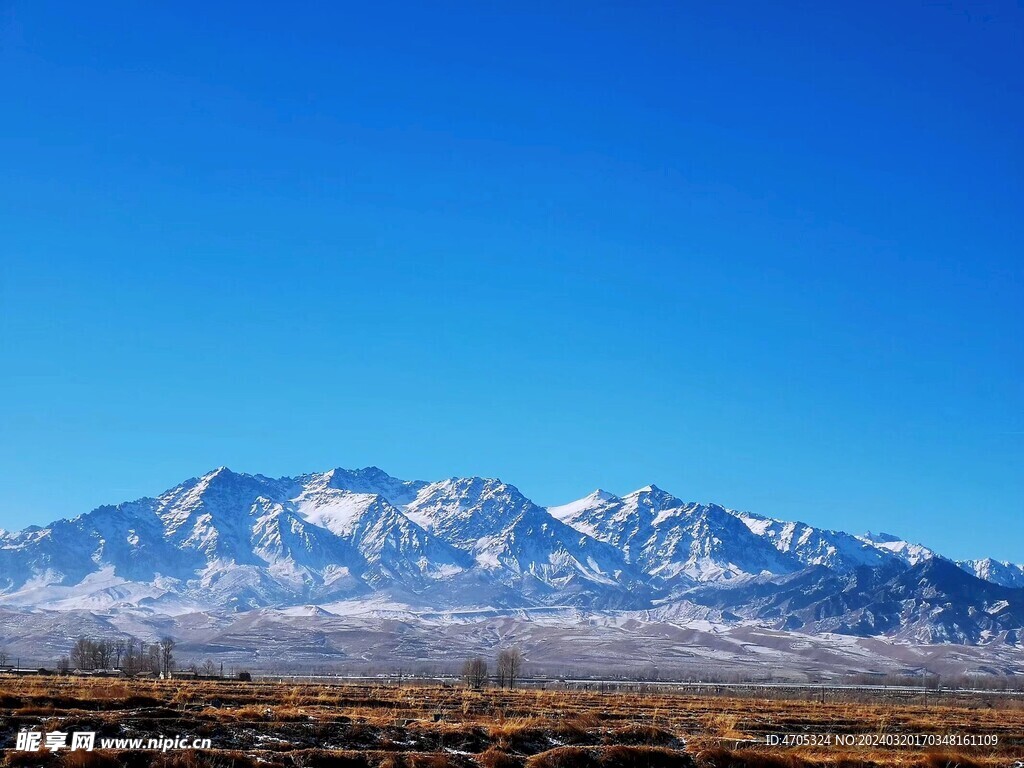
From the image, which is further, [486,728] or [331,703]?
[331,703]

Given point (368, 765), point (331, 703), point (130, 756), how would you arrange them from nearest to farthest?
point (130, 756), point (368, 765), point (331, 703)

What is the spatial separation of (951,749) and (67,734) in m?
22.1

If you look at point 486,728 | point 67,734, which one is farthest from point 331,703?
point 67,734

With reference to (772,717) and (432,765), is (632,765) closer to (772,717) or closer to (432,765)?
(432,765)

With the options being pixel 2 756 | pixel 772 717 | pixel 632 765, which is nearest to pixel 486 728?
pixel 632 765

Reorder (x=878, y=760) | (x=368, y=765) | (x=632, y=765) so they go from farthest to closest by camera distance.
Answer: (x=878, y=760)
(x=632, y=765)
(x=368, y=765)

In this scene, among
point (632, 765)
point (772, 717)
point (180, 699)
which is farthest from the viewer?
point (772, 717)

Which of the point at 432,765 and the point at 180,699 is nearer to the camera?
the point at 432,765

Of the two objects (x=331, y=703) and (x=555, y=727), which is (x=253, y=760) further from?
(x=331, y=703)

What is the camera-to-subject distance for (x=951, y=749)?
2723 centimetres

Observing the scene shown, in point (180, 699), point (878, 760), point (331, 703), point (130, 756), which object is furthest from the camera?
point (331, 703)

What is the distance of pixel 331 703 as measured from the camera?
33.2 m

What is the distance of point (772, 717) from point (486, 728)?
14.6 meters

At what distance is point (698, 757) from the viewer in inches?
935
